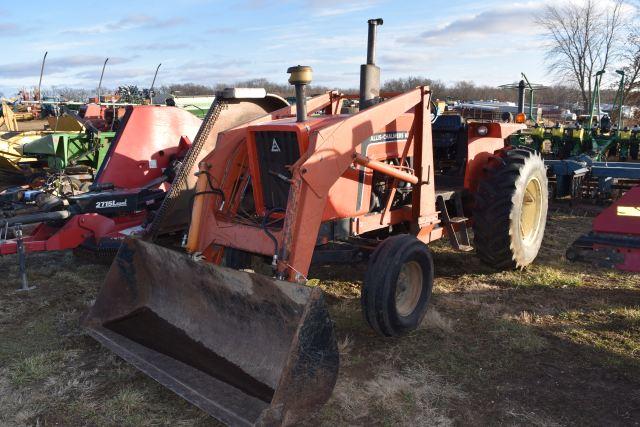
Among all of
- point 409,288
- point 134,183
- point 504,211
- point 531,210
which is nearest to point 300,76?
point 409,288

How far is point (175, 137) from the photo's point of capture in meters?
7.28

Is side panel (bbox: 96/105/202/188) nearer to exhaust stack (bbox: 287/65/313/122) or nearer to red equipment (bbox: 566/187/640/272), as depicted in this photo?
exhaust stack (bbox: 287/65/313/122)

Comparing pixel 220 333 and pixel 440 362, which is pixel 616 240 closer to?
→ pixel 440 362

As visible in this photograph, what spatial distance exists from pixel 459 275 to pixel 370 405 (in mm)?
2795

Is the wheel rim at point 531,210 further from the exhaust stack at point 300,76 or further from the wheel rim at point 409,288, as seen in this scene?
the exhaust stack at point 300,76

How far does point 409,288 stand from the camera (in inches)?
171

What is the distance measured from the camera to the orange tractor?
10.6 ft

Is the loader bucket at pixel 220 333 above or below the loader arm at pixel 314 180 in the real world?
below

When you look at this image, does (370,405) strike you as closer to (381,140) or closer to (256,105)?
(381,140)

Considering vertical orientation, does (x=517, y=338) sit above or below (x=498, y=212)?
below

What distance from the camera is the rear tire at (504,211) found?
5.33m

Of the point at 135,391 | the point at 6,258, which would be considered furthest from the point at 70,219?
the point at 135,391

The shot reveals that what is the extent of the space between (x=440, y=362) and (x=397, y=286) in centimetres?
64

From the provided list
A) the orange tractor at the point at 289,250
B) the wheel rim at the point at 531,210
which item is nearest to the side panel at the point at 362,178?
→ the orange tractor at the point at 289,250
